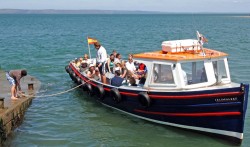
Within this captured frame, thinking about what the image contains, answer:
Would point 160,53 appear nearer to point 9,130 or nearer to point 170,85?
point 170,85

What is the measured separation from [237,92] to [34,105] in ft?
30.7

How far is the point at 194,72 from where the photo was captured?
46.0 feet

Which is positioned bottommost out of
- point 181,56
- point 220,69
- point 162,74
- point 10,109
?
point 10,109

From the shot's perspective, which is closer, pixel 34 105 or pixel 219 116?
pixel 219 116

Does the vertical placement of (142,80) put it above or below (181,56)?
below

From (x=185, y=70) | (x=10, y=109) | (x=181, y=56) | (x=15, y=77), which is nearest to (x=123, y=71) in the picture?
(x=185, y=70)

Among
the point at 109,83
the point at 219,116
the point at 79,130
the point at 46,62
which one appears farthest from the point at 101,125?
the point at 46,62

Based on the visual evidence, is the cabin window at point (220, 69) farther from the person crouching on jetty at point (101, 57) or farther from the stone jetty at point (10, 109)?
the stone jetty at point (10, 109)

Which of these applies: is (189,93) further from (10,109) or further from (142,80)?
(10,109)

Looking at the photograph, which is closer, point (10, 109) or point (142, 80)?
point (10, 109)

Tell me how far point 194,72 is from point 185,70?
1.03 feet

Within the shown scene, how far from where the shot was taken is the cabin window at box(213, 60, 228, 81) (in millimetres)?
14048

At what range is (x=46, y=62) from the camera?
106 ft

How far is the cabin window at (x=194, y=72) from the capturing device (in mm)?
13930
